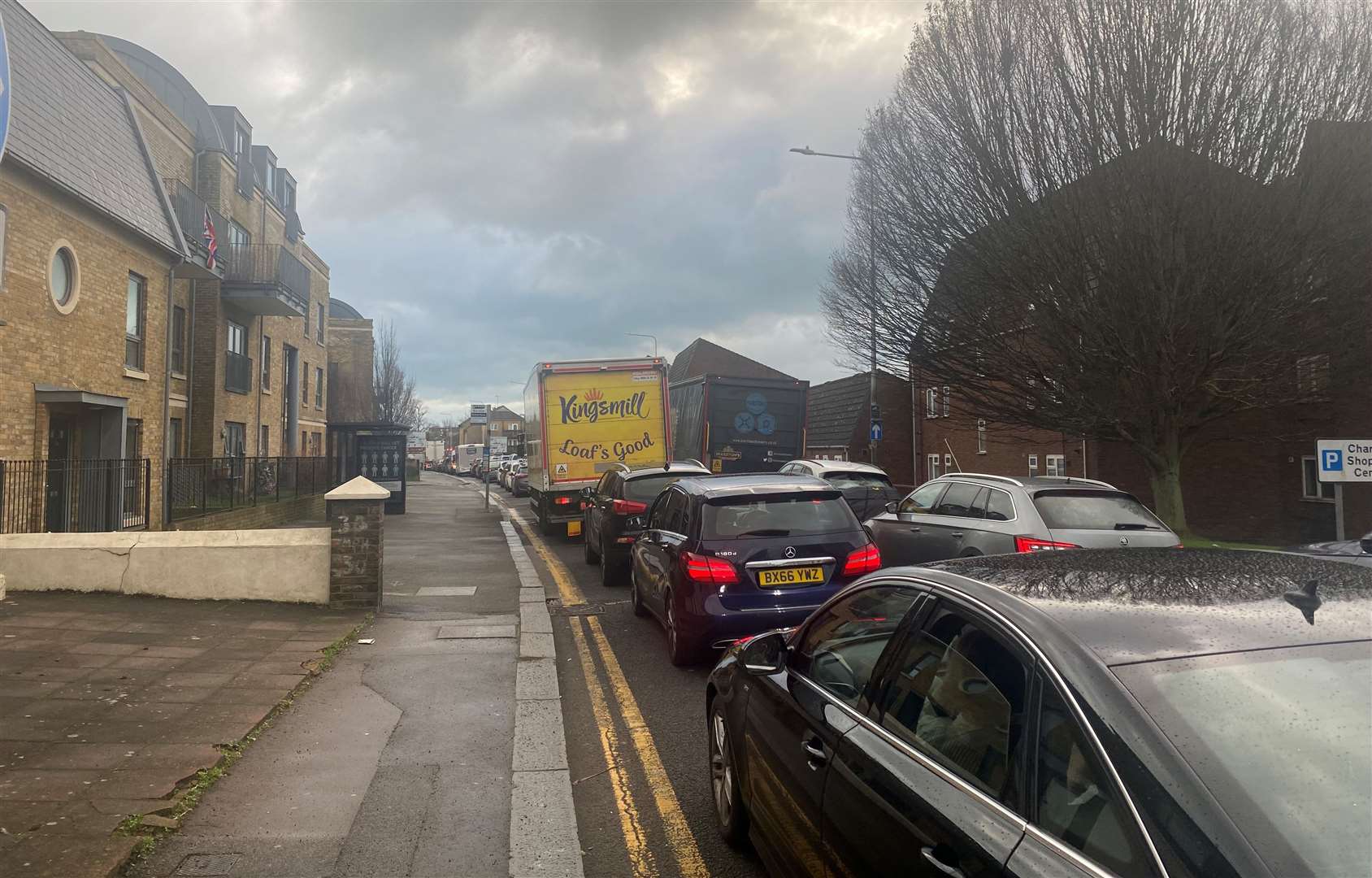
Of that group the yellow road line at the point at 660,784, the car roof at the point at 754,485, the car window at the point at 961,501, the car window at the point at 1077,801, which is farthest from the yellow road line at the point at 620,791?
the car window at the point at 961,501

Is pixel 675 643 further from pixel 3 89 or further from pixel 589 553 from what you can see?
pixel 589 553

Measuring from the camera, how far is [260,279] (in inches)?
995

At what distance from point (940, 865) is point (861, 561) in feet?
16.1

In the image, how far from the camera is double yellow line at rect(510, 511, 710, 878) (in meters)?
3.83

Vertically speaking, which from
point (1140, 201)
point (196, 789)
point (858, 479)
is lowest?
point (196, 789)

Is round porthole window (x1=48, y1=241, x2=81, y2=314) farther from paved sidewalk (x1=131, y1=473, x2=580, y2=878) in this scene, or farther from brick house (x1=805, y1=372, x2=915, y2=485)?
brick house (x1=805, y1=372, x2=915, y2=485)

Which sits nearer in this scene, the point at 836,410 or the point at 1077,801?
the point at 1077,801

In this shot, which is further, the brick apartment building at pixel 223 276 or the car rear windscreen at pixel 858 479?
the brick apartment building at pixel 223 276

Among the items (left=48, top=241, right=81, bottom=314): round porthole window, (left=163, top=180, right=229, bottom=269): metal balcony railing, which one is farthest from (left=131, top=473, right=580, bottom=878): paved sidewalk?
(left=163, top=180, right=229, bottom=269): metal balcony railing

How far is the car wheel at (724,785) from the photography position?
375cm

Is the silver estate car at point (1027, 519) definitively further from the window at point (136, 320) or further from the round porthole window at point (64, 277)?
the window at point (136, 320)

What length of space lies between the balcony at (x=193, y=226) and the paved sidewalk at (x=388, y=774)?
15730mm

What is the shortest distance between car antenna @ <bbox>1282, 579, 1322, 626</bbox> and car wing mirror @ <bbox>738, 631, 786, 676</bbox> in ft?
5.85

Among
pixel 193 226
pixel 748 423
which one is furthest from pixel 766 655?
pixel 193 226
